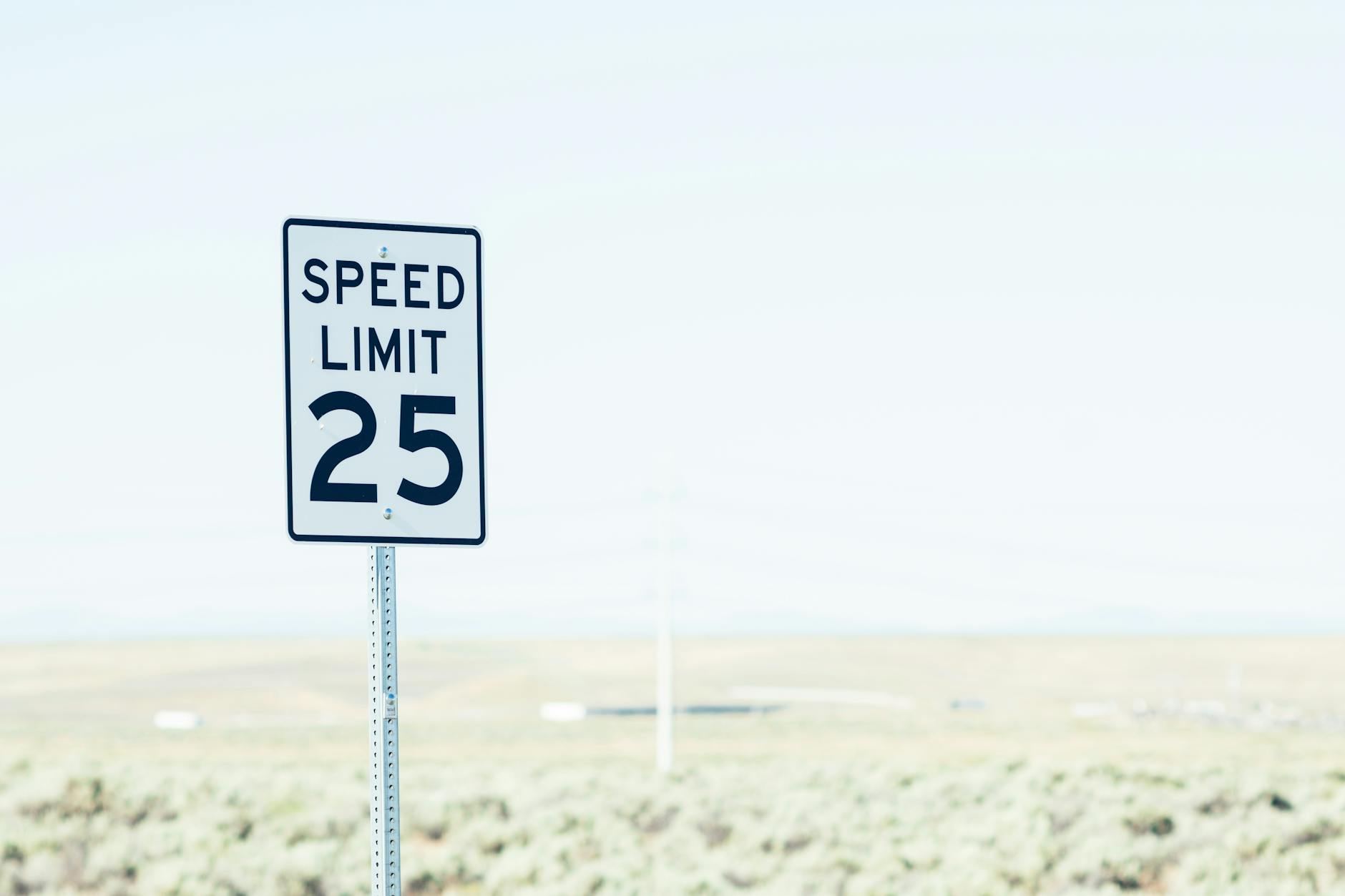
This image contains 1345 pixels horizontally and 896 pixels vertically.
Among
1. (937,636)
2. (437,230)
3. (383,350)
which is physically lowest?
(937,636)

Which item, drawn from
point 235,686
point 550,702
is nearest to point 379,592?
point 550,702

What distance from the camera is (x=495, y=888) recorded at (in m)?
13.9

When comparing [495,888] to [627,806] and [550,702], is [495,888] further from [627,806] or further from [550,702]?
[550,702]

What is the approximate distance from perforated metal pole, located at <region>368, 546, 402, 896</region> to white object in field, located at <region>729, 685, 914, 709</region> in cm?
7636

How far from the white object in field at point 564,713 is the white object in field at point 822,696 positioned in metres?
16.9

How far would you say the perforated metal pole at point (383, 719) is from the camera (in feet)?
15.1

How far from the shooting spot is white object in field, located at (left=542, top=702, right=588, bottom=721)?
69.1m

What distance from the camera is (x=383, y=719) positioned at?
4.69m

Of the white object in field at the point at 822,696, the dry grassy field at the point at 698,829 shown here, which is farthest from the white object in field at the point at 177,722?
the dry grassy field at the point at 698,829

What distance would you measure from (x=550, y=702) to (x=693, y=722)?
1936 cm

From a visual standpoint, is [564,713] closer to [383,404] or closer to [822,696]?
[822,696]

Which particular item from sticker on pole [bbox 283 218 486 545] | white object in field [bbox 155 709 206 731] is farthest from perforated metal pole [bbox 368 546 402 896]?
white object in field [bbox 155 709 206 731]

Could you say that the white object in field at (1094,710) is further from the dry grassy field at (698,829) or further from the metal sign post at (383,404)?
the metal sign post at (383,404)

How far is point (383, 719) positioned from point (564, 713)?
221 ft
